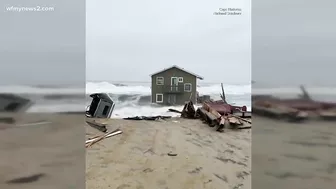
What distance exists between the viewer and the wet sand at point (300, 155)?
1533 millimetres

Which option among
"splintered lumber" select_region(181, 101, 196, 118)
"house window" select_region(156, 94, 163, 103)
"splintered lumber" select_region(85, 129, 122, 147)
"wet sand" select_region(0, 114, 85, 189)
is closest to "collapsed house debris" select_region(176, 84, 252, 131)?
"splintered lumber" select_region(181, 101, 196, 118)

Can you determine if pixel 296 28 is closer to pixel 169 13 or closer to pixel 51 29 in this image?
pixel 169 13

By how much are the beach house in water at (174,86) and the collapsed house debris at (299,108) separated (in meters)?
0.44

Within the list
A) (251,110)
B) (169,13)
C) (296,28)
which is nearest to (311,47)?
(296,28)

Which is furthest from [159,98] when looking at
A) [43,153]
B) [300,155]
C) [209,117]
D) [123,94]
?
[300,155]

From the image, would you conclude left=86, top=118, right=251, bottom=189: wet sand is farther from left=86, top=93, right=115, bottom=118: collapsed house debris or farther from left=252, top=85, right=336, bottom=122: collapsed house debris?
left=252, top=85, right=336, bottom=122: collapsed house debris

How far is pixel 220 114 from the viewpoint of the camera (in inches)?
63.7

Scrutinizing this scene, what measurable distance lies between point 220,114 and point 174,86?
0.35 m

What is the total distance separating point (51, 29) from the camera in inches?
59.7

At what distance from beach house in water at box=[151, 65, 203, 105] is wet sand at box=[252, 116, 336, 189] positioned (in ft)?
1.69

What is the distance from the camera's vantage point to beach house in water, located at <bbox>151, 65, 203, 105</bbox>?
157 cm

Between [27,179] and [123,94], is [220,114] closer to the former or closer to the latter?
[123,94]

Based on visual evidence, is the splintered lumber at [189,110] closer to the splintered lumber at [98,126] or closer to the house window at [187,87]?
the house window at [187,87]

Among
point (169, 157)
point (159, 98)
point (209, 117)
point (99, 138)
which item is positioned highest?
point (159, 98)
